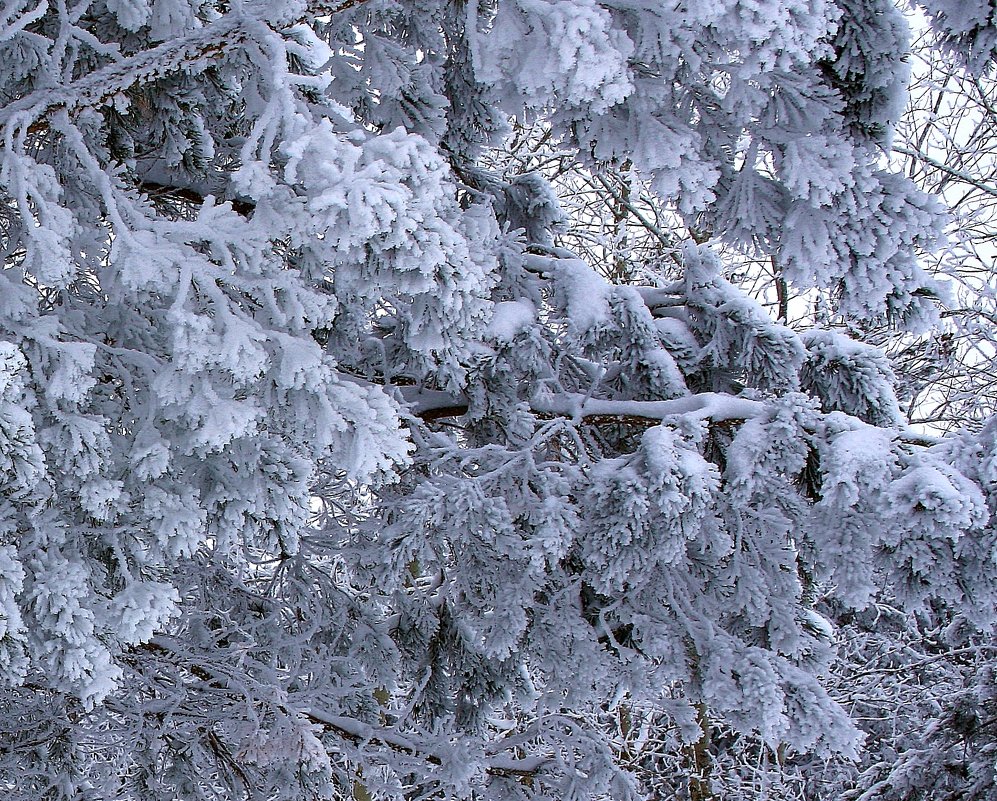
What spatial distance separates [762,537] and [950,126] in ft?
25.8

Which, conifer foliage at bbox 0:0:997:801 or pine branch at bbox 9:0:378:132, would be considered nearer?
conifer foliage at bbox 0:0:997:801

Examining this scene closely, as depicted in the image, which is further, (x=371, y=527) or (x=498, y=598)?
(x=371, y=527)

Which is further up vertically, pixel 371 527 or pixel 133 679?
pixel 371 527

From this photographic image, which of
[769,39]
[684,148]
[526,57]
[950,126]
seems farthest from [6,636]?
[950,126]

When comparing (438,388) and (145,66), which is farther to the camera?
(438,388)

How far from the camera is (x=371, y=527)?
4.74 meters

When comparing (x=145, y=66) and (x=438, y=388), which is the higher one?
(x=145, y=66)

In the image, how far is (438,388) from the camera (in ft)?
17.3

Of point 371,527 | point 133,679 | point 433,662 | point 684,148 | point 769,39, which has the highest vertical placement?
point 769,39

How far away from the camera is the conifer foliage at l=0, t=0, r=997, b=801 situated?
3.10m

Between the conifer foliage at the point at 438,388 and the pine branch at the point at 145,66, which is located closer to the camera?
the conifer foliage at the point at 438,388

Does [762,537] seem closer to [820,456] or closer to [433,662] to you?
[820,456]

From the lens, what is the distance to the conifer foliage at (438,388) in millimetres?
3102

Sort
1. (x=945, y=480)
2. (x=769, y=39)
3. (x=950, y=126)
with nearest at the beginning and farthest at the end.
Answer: (x=769, y=39), (x=945, y=480), (x=950, y=126)
